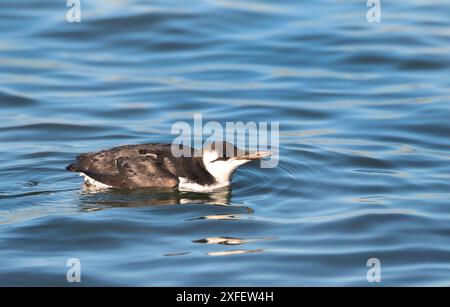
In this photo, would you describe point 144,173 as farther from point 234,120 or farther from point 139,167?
→ point 234,120

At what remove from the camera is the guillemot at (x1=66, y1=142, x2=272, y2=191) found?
15.0 metres

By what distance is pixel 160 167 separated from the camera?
1505 centimetres

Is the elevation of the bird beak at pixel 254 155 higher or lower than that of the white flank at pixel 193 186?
higher

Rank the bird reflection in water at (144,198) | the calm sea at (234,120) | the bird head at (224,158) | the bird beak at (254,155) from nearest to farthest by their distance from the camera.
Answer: the calm sea at (234,120), the bird reflection in water at (144,198), the bird beak at (254,155), the bird head at (224,158)

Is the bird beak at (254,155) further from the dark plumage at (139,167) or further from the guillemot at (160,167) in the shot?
the dark plumage at (139,167)

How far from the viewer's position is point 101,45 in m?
23.8

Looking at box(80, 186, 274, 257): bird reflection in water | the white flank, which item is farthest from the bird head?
box(80, 186, 274, 257): bird reflection in water

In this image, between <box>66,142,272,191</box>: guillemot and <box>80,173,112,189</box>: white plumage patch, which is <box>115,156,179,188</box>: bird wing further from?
<box>80,173,112,189</box>: white plumage patch

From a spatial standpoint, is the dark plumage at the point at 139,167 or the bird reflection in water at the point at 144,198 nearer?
the bird reflection in water at the point at 144,198

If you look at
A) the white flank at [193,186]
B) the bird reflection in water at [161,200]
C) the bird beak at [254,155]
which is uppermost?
the bird beak at [254,155]

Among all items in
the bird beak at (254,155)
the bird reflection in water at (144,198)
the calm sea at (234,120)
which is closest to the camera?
the calm sea at (234,120)

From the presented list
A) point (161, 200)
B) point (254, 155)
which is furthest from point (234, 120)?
point (161, 200)

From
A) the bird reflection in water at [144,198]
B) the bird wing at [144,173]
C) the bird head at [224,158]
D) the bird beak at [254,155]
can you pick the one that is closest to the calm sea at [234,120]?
the bird reflection in water at [144,198]

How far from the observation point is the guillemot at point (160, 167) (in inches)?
590
